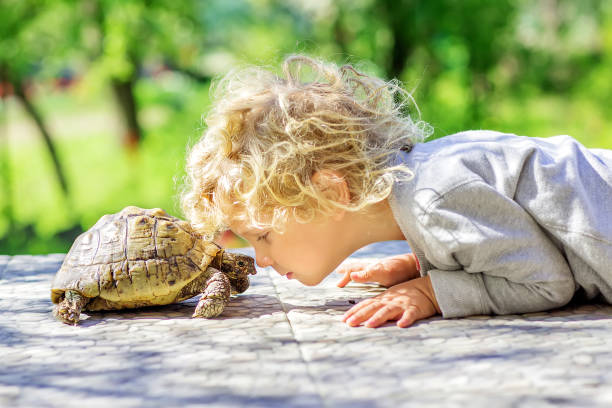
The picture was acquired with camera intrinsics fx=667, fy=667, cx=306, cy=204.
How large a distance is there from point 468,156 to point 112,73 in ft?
26.8

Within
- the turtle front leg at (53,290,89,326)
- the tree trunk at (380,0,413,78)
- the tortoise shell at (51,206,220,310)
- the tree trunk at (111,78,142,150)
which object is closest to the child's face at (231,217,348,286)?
the tortoise shell at (51,206,220,310)

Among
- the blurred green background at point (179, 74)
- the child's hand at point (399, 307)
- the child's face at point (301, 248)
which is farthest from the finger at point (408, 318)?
the blurred green background at point (179, 74)

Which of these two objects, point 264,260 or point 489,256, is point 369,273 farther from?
point 489,256

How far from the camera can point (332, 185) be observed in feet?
8.21

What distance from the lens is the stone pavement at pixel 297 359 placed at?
169 centimetres

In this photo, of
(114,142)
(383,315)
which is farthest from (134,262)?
(114,142)

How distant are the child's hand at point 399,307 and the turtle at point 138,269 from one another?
51 cm

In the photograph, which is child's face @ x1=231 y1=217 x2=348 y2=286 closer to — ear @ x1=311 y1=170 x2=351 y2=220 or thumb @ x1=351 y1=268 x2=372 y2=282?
ear @ x1=311 y1=170 x2=351 y2=220

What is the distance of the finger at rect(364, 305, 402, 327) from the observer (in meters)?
2.30

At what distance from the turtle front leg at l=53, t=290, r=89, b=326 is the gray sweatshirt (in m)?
1.21

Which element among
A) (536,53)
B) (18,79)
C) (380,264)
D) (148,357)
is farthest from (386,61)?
(148,357)

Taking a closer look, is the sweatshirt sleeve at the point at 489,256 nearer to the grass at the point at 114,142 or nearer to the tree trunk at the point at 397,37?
the tree trunk at the point at 397,37

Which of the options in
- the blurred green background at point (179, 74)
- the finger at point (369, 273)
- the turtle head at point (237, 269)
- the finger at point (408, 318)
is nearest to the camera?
the finger at point (408, 318)

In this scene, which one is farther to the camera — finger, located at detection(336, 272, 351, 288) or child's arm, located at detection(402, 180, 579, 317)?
finger, located at detection(336, 272, 351, 288)
